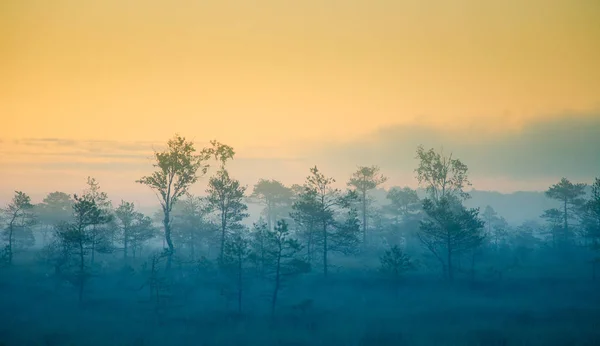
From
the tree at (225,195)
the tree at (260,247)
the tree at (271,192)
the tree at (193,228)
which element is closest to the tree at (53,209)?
the tree at (193,228)

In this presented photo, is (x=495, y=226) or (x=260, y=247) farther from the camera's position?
(x=495, y=226)

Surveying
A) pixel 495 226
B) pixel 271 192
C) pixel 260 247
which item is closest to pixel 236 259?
pixel 260 247

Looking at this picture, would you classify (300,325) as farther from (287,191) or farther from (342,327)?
(287,191)

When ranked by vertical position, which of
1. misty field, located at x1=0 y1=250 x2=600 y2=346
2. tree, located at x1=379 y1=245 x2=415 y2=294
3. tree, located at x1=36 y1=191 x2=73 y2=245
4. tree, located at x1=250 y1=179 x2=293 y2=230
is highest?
tree, located at x1=250 y1=179 x2=293 y2=230

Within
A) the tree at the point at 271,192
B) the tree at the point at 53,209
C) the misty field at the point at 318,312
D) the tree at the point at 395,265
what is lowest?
the misty field at the point at 318,312

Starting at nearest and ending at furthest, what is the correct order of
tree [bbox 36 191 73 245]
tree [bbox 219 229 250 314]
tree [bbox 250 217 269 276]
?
tree [bbox 219 229 250 314] < tree [bbox 250 217 269 276] < tree [bbox 36 191 73 245]

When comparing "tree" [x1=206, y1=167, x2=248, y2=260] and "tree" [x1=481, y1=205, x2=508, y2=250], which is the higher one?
"tree" [x1=206, y1=167, x2=248, y2=260]

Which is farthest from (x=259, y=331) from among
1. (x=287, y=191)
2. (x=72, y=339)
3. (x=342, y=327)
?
(x=287, y=191)

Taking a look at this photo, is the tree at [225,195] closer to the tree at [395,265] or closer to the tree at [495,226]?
the tree at [395,265]

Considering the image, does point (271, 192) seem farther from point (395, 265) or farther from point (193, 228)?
point (395, 265)

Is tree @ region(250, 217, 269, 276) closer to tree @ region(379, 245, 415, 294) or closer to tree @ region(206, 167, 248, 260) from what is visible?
tree @ region(206, 167, 248, 260)

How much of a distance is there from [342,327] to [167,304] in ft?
56.8

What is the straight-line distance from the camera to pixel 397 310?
122 feet

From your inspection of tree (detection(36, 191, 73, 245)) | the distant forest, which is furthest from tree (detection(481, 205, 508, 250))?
tree (detection(36, 191, 73, 245))
